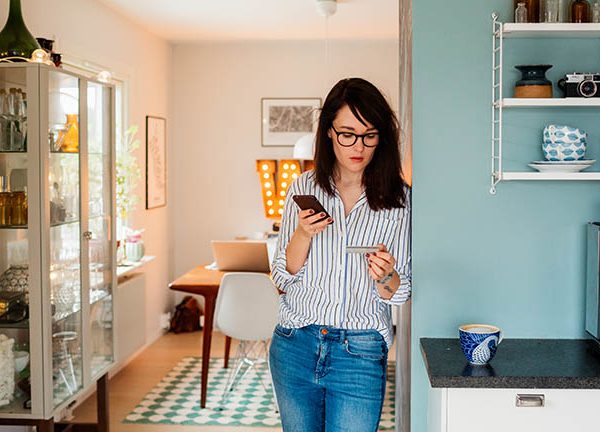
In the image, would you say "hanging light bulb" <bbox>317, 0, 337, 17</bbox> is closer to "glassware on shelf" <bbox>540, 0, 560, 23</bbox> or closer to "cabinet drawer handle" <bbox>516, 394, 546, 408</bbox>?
"glassware on shelf" <bbox>540, 0, 560, 23</bbox>

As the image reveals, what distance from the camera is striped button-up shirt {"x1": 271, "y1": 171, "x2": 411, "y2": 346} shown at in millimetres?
2104

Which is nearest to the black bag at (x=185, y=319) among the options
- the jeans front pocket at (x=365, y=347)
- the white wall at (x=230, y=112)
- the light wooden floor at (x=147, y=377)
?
the light wooden floor at (x=147, y=377)

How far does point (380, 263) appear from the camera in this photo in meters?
2.00

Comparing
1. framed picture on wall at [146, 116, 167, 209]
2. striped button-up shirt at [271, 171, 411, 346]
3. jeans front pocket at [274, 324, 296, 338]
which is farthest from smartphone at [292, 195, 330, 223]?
framed picture on wall at [146, 116, 167, 209]

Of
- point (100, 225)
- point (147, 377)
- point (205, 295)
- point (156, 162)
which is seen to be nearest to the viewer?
point (100, 225)

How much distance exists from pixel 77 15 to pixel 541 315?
11.1 feet

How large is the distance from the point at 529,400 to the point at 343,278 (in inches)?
22.3

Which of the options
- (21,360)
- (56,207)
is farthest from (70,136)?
(21,360)

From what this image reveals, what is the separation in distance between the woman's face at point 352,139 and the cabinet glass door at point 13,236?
1592 millimetres

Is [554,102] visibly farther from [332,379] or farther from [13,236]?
[13,236]

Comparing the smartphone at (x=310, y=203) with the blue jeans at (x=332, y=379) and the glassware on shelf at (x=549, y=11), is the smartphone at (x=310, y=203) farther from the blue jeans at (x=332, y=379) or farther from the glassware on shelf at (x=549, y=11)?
the glassware on shelf at (x=549, y=11)

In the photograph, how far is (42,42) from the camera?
3.44 metres

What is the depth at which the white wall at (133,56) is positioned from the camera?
429cm

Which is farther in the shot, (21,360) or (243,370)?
(243,370)
